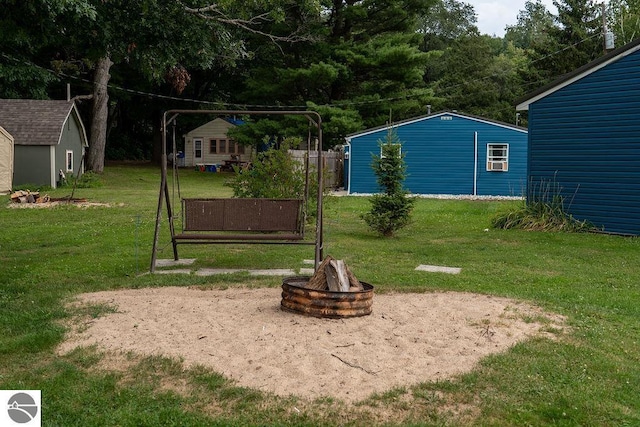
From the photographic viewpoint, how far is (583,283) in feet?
28.5

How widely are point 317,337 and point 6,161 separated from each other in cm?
2334

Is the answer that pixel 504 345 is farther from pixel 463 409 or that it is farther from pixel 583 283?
pixel 583 283

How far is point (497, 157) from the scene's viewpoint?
26.7 meters

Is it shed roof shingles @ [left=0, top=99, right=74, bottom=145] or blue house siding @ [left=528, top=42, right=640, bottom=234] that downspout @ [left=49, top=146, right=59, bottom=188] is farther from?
blue house siding @ [left=528, top=42, right=640, bottom=234]

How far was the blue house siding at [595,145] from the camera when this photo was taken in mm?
14172

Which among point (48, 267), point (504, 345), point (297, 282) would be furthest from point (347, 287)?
point (48, 267)

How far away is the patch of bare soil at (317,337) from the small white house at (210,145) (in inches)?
1547

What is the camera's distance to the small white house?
150 ft

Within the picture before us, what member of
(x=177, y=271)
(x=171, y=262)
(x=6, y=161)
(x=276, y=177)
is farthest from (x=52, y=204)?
(x=177, y=271)

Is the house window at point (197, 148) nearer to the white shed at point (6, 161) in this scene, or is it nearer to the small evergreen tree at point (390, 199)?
the white shed at point (6, 161)

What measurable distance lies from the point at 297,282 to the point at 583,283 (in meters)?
3.95

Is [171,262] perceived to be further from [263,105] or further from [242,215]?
[263,105]

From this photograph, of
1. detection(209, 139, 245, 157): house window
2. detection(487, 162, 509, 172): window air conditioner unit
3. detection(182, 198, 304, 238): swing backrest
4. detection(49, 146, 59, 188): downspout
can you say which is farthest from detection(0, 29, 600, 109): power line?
detection(182, 198, 304, 238): swing backrest

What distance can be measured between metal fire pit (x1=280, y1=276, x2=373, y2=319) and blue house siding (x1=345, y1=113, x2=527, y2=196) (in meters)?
20.5
